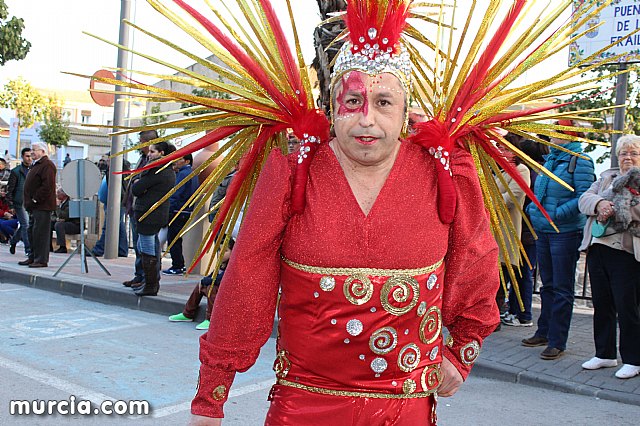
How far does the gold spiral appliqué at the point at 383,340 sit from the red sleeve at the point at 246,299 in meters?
0.34

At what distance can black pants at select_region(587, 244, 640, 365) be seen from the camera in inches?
214

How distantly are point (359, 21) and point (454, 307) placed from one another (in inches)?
38.6

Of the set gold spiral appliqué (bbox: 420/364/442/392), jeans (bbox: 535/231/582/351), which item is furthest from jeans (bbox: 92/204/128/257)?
gold spiral appliqué (bbox: 420/364/442/392)

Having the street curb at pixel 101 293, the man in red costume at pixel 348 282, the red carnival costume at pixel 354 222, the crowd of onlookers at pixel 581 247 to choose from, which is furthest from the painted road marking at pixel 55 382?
the man in red costume at pixel 348 282

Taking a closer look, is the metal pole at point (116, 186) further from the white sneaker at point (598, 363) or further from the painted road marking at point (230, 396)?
the white sneaker at point (598, 363)

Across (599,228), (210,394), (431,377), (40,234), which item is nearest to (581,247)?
(599,228)

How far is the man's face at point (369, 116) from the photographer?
2125mm

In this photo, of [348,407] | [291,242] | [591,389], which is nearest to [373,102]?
[291,242]

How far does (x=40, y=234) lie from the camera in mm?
11234

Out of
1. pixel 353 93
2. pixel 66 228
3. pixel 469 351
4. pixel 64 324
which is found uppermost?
pixel 353 93

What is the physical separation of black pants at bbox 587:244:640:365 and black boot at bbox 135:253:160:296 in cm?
508

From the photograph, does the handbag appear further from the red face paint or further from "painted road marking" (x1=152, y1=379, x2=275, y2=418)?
the red face paint

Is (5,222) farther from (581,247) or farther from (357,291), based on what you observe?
(357,291)

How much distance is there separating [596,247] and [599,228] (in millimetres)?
209
